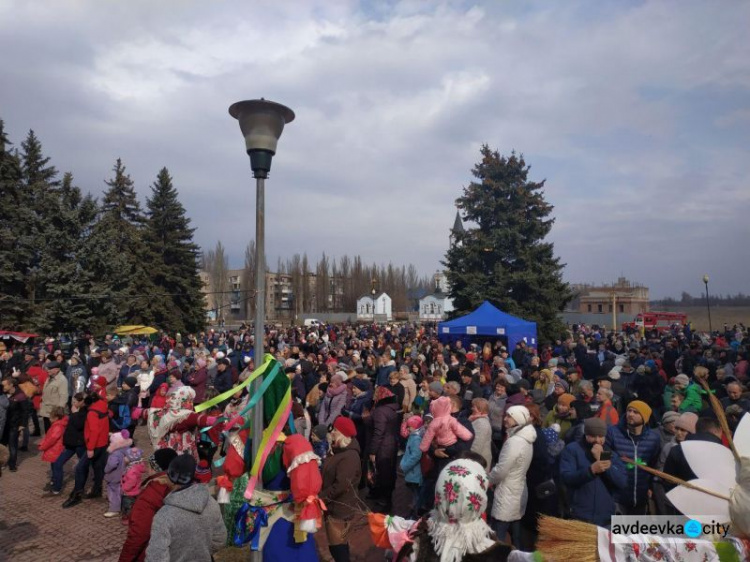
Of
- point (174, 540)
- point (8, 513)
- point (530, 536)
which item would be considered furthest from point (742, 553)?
point (8, 513)

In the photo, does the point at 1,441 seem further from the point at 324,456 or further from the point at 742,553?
the point at 742,553

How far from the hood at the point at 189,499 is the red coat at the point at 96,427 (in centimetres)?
433

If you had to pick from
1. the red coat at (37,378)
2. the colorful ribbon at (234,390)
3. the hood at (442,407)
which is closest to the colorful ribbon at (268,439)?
the colorful ribbon at (234,390)

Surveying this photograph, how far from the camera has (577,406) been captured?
20.3 feet

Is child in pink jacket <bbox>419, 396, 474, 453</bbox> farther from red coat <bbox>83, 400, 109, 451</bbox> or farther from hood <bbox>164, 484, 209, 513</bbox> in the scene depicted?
red coat <bbox>83, 400, 109, 451</bbox>

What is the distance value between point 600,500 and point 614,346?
17.3 meters

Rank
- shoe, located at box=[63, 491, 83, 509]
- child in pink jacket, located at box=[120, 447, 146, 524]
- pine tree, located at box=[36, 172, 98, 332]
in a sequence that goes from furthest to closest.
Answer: pine tree, located at box=[36, 172, 98, 332]
shoe, located at box=[63, 491, 83, 509]
child in pink jacket, located at box=[120, 447, 146, 524]

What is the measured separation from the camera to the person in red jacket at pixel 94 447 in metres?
6.95

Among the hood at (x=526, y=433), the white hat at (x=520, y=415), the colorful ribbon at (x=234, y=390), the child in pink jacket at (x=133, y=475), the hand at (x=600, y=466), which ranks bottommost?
the child in pink jacket at (x=133, y=475)

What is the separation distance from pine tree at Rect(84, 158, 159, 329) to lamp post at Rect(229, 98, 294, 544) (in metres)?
25.5

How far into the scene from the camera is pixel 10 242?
26781 millimetres

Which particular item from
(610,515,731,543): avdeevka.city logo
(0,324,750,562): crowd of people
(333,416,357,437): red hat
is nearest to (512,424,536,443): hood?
(0,324,750,562): crowd of people

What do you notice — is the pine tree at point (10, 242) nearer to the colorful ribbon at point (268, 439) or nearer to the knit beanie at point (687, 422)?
the colorful ribbon at point (268, 439)

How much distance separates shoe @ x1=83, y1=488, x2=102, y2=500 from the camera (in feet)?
24.2
